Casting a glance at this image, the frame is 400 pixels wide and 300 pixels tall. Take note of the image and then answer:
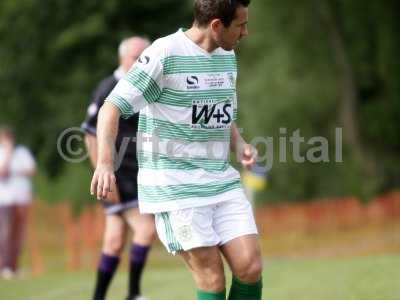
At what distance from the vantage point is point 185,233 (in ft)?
18.5

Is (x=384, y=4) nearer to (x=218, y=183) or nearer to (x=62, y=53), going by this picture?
(x=62, y=53)

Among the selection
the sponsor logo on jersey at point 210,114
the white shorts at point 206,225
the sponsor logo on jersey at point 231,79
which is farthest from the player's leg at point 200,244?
the sponsor logo on jersey at point 231,79

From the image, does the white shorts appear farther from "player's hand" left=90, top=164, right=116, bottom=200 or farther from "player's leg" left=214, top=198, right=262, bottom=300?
"player's hand" left=90, top=164, right=116, bottom=200

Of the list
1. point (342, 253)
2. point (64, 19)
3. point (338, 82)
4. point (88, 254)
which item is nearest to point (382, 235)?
point (342, 253)

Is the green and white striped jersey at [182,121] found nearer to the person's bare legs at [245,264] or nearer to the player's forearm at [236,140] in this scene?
the person's bare legs at [245,264]

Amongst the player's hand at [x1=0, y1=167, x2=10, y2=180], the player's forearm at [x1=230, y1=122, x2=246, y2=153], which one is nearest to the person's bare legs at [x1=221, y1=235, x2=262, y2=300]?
the player's forearm at [x1=230, y1=122, x2=246, y2=153]

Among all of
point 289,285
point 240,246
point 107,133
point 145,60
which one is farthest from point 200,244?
point 289,285

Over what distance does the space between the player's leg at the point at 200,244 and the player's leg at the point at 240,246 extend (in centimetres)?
6

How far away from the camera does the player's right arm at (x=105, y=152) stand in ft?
16.9

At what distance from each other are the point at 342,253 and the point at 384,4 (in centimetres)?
729

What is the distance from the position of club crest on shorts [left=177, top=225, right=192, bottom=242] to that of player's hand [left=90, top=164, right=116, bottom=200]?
0.63 m

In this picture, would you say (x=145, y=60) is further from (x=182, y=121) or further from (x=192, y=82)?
(x=182, y=121)

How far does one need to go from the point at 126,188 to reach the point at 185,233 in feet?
9.99

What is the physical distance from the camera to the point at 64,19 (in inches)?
1135
